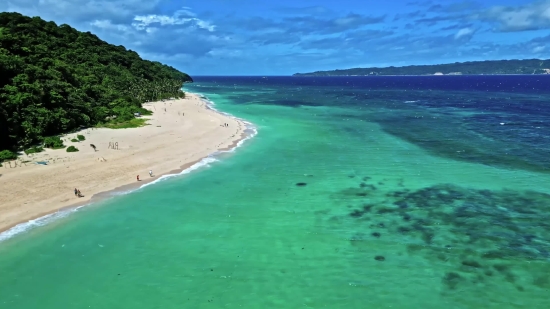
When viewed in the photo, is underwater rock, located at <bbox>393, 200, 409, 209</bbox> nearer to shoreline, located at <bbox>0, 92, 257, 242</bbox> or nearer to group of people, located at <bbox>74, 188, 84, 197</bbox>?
shoreline, located at <bbox>0, 92, 257, 242</bbox>

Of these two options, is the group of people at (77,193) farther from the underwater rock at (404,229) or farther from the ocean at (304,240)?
the underwater rock at (404,229)

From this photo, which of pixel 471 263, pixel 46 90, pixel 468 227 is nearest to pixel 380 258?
pixel 471 263

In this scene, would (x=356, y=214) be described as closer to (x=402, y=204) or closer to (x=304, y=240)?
(x=402, y=204)

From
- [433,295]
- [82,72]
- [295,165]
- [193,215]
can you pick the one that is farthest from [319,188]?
[82,72]

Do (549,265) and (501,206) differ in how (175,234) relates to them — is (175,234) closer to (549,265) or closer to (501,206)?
(549,265)

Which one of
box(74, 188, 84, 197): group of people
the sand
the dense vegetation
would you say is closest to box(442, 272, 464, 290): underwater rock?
the sand

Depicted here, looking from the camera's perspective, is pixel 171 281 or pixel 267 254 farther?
pixel 267 254

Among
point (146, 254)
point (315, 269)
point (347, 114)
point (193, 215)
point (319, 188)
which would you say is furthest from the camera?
point (347, 114)
